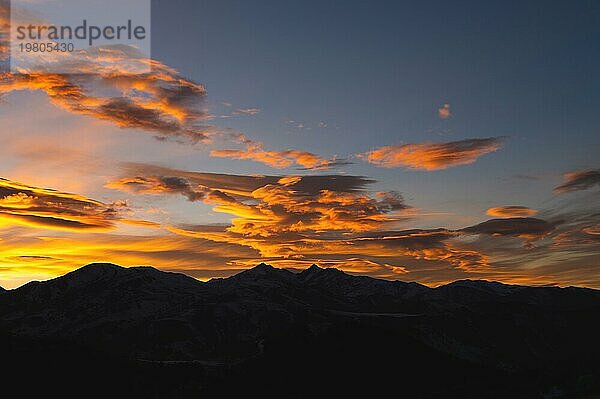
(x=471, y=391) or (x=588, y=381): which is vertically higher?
(x=588, y=381)

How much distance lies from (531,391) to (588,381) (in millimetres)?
133425

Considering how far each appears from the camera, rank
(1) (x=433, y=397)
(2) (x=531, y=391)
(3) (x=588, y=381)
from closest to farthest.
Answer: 1. (3) (x=588, y=381)
2. (2) (x=531, y=391)
3. (1) (x=433, y=397)

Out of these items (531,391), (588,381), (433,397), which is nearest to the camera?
(588,381)

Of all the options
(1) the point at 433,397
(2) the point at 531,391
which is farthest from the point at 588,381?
(1) the point at 433,397

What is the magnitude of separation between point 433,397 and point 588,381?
164 meters

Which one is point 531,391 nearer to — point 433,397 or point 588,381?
point 433,397

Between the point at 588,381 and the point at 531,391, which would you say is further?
the point at 531,391

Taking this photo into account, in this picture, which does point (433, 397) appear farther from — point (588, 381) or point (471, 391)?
point (588, 381)

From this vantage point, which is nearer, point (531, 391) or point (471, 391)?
point (531, 391)

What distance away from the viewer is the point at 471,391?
19925 cm

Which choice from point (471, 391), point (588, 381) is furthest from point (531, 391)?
point (588, 381)

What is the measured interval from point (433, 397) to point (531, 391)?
41633 millimetres

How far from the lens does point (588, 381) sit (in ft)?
140

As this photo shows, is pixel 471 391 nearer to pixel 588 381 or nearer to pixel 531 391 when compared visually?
pixel 531 391
